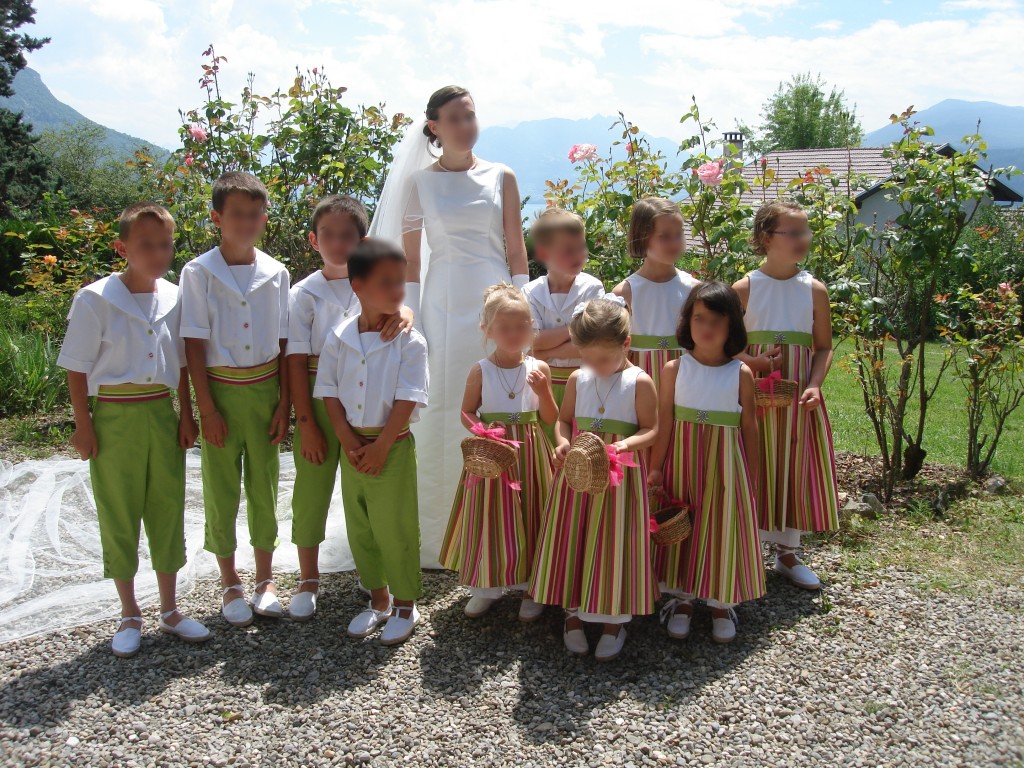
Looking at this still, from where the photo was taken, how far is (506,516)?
3465mm

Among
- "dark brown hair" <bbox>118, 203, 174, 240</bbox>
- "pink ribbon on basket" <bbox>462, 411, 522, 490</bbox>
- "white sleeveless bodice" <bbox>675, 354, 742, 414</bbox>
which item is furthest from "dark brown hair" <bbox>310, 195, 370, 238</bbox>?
"white sleeveless bodice" <bbox>675, 354, 742, 414</bbox>

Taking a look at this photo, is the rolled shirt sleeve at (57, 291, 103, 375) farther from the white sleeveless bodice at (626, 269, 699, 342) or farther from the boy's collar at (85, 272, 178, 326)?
the white sleeveless bodice at (626, 269, 699, 342)

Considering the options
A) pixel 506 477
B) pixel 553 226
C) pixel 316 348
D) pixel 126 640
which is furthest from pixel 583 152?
pixel 126 640

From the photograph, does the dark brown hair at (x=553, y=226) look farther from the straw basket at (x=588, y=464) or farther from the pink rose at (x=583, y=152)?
the pink rose at (x=583, y=152)

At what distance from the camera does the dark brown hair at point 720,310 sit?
3262mm

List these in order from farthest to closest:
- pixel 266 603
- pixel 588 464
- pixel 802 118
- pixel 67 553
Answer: pixel 802 118
pixel 67 553
pixel 266 603
pixel 588 464

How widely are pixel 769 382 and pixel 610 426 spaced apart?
904 millimetres

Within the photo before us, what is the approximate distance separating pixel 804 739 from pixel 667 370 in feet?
4.94

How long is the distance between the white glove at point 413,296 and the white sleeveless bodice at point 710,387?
145 cm

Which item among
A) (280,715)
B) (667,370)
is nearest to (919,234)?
(667,370)

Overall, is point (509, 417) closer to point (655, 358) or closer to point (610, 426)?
point (610, 426)

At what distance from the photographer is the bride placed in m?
4.01

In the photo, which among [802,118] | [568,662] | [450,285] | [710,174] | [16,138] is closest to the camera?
[568,662]

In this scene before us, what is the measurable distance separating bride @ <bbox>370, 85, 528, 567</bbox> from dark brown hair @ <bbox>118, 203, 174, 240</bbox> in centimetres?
111
